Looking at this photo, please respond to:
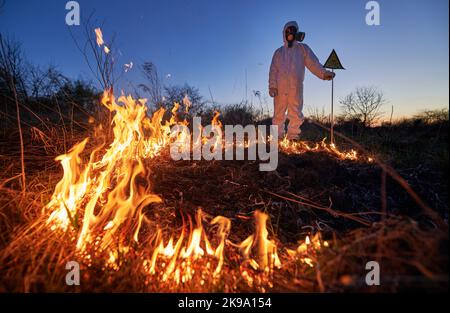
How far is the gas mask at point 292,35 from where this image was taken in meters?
6.04

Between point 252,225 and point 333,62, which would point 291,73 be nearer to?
point 333,62

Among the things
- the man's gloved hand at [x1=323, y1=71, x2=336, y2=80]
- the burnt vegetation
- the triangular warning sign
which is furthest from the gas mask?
the burnt vegetation

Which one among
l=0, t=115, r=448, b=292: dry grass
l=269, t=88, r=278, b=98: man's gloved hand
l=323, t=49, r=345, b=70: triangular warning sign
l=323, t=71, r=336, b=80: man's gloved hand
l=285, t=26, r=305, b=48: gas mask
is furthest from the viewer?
l=269, t=88, r=278, b=98: man's gloved hand

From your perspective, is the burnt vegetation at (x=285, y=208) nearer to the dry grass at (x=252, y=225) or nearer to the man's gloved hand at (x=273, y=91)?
the dry grass at (x=252, y=225)

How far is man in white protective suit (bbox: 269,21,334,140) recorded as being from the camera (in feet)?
19.9

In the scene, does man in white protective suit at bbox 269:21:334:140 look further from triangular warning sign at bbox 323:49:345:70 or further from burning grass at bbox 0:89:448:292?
burning grass at bbox 0:89:448:292

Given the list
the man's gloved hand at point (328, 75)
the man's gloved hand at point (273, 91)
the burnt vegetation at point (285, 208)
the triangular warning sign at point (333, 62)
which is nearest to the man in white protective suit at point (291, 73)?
the man's gloved hand at point (273, 91)

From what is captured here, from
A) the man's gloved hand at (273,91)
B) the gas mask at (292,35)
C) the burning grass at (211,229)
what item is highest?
the gas mask at (292,35)

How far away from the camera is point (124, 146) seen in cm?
323

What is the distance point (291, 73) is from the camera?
239 inches

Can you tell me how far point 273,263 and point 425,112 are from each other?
5.82 m

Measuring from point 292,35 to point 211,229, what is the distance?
5.54 m

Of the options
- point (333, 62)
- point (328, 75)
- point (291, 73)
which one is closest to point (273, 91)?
point (291, 73)
